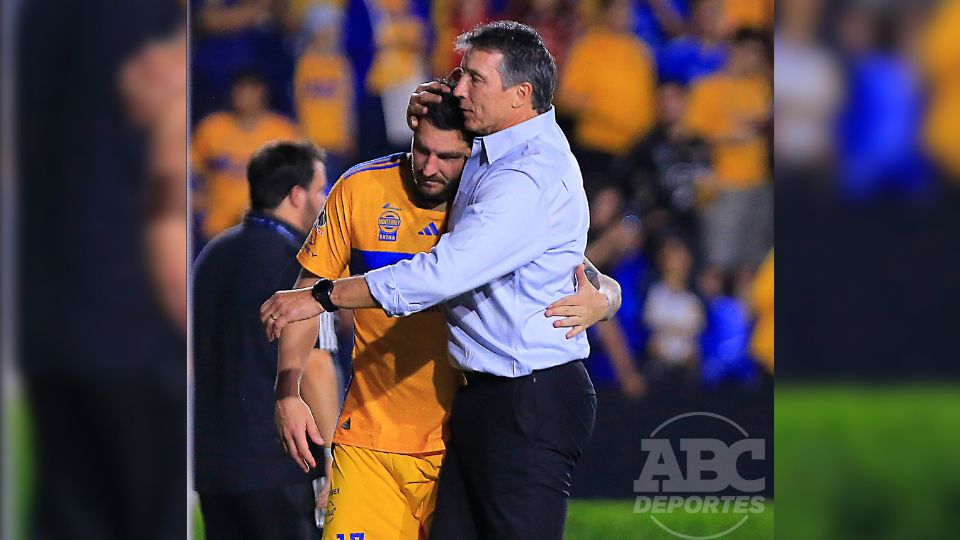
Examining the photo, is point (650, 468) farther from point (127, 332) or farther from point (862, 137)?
point (127, 332)

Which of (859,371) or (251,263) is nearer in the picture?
(251,263)

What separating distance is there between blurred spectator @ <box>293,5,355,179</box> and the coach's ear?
4.21 feet

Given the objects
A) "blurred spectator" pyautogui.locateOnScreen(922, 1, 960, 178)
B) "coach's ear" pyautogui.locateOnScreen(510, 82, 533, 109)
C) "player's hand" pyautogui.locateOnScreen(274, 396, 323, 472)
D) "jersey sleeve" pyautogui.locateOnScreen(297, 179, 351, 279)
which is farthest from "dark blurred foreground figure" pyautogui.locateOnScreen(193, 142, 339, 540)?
"blurred spectator" pyautogui.locateOnScreen(922, 1, 960, 178)

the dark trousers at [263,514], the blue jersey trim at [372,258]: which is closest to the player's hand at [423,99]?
the blue jersey trim at [372,258]

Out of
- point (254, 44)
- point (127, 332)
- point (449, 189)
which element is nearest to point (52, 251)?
point (127, 332)

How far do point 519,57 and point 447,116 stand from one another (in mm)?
299

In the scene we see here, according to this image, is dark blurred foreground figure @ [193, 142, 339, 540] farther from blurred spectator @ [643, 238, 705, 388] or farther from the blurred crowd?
blurred spectator @ [643, 238, 705, 388]

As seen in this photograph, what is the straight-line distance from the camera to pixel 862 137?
4.91 m

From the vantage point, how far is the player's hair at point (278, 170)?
4.62 metres

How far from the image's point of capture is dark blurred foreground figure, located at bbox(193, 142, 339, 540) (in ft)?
15.2

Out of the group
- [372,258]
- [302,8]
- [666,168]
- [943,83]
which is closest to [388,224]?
[372,258]

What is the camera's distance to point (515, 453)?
3303mm

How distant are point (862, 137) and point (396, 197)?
1992mm

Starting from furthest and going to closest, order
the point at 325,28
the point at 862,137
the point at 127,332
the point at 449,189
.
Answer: the point at 862,137
the point at 325,28
the point at 127,332
the point at 449,189
